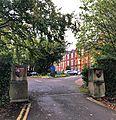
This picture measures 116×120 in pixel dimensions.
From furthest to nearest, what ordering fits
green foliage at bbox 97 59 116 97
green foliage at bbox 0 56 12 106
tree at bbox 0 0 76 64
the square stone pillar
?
green foliage at bbox 97 59 116 97 < the square stone pillar < tree at bbox 0 0 76 64 < green foliage at bbox 0 56 12 106

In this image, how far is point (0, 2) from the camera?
14.9 meters

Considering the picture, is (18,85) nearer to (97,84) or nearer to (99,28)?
(97,84)

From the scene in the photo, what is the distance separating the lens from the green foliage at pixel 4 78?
48.6ft

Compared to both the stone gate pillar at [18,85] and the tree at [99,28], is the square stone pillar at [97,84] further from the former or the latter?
the stone gate pillar at [18,85]

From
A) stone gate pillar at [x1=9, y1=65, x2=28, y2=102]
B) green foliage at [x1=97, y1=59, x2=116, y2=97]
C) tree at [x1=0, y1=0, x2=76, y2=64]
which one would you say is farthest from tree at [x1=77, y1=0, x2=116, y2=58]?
stone gate pillar at [x1=9, y1=65, x2=28, y2=102]

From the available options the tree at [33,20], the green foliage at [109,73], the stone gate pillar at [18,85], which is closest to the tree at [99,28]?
the green foliage at [109,73]

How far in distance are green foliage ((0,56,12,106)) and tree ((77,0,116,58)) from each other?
799cm

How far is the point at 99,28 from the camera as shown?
21703 millimetres

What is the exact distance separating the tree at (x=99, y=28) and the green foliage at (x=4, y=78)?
7990mm

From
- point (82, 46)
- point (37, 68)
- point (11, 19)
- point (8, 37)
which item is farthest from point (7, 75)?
point (37, 68)

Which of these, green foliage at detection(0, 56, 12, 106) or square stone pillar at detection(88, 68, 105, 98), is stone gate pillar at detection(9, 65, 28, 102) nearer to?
green foliage at detection(0, 56, 12, 106)

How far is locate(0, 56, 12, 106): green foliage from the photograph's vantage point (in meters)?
14.8

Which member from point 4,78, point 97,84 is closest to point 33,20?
point 4,78

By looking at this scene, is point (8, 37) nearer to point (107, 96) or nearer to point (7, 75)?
point (7, 75)
